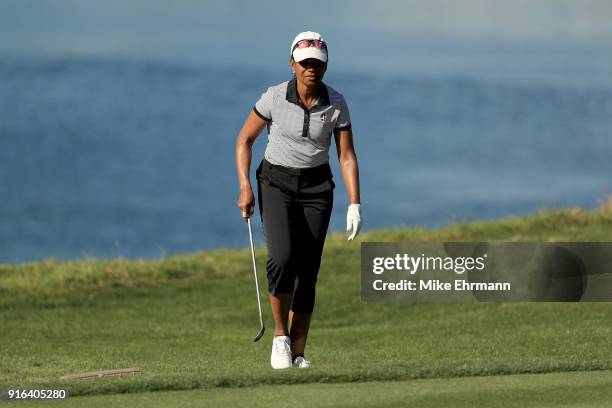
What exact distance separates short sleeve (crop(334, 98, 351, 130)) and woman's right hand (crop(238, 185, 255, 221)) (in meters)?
0.76

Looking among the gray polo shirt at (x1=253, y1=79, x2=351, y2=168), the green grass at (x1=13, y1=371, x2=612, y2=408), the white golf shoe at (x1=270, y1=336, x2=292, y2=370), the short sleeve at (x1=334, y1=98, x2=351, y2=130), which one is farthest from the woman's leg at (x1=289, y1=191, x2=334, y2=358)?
the green grass at (x1=13, y1=371, x2=612, y2=408)

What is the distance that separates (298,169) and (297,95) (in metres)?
0.51

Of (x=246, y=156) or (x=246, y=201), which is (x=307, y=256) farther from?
(x=246, y=156)

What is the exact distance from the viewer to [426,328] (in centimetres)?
1667

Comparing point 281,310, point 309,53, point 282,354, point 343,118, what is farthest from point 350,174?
point 282,354

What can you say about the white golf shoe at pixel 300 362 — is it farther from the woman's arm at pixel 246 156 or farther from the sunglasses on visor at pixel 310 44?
the sunglasses on visor at pixel 310 44

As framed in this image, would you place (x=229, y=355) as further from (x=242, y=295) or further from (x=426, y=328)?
A: (x=242, y=295)

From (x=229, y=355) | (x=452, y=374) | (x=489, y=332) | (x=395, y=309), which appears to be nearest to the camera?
(x=452, y=374)

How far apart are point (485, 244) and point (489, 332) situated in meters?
4.35

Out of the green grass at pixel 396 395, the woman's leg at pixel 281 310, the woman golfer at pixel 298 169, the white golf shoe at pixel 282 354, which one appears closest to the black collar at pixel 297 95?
the woman golfer at pixel 298 169

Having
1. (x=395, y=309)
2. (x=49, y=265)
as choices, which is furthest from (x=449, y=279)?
(x=49, y=265)

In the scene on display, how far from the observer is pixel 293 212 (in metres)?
9.60

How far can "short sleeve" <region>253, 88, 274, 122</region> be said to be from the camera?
9492 millimetres

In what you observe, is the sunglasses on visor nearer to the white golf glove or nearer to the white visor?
the white visor
